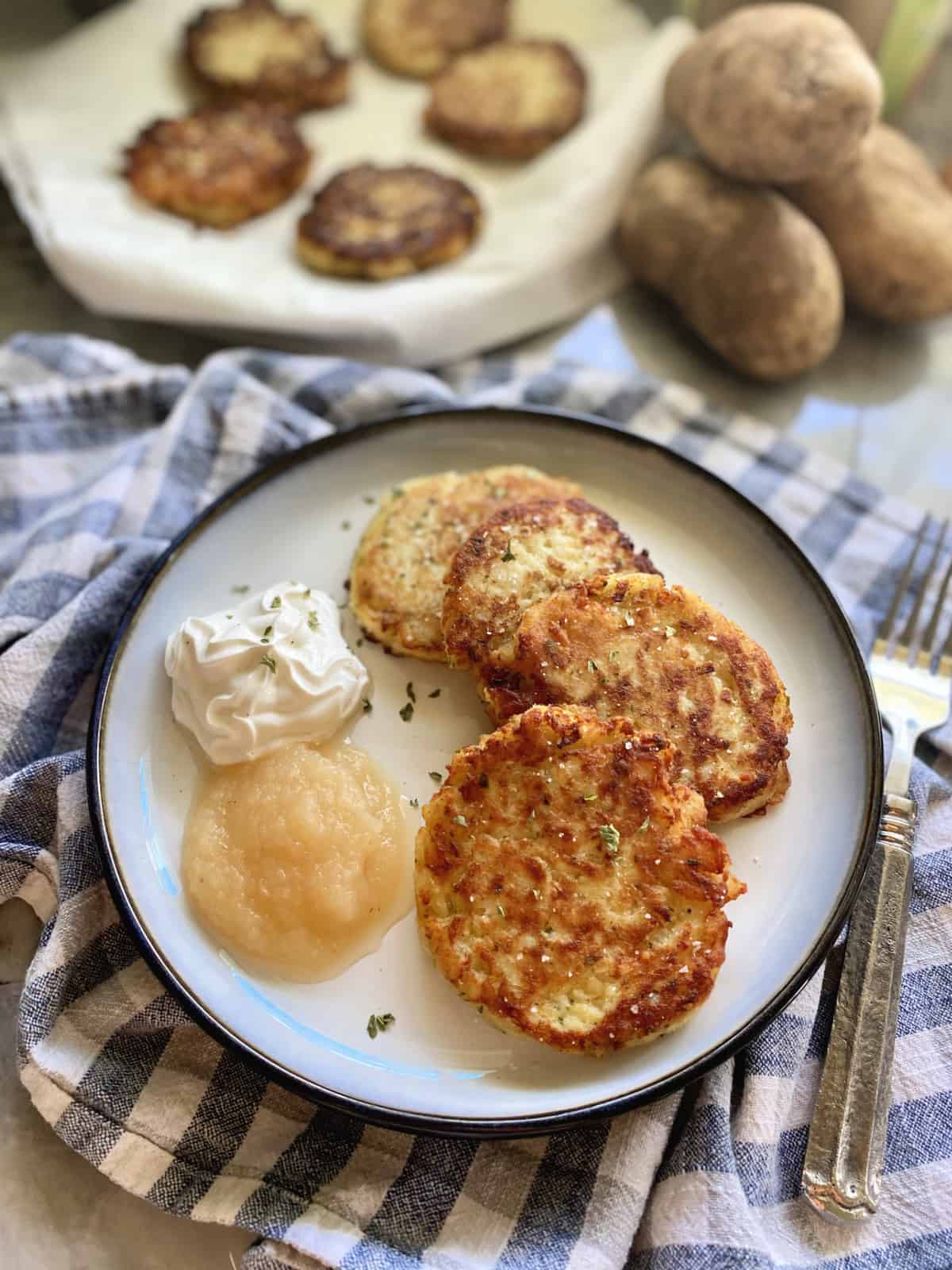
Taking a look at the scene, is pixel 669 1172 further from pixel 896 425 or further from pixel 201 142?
pixel 201 142

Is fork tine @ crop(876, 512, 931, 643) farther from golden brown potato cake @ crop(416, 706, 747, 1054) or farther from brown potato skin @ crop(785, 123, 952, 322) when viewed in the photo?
brown potato skin @ crop(785, 123, 952, 322)

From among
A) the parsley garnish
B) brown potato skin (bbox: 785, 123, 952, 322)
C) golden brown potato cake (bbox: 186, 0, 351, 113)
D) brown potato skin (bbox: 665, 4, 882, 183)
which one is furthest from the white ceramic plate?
golden brown potato cake (bbox: 186, 0, 351, 113)

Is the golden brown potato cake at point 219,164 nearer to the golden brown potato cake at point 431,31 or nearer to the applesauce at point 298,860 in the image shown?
the golden brown potato cake at point 431,31

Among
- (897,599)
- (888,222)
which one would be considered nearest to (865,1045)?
(897,599)

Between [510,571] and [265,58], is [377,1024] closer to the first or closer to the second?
[510,571]

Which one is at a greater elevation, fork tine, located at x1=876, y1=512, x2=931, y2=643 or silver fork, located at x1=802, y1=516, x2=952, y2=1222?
fork tine, located at x1=876, y1=512, x2=931, y2=643

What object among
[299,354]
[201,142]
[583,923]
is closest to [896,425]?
[299,354]

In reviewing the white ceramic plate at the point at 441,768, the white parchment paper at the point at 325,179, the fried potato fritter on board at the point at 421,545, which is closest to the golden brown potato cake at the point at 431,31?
the white parchment paper at the point at 325,179
